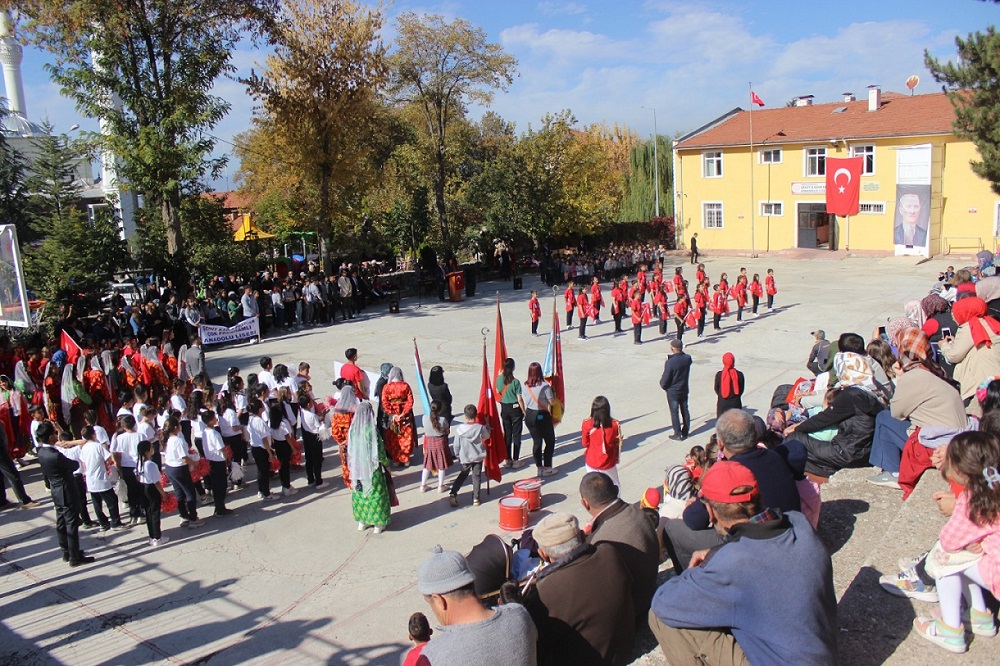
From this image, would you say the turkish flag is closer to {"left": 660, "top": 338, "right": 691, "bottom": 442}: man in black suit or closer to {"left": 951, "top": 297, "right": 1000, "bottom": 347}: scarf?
{"left": 660, "top": 338, "right": 691, "bottom": 442}: man in black suit

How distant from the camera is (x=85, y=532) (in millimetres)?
9094

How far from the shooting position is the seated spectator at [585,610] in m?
3.99

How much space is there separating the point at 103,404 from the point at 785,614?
1143cm

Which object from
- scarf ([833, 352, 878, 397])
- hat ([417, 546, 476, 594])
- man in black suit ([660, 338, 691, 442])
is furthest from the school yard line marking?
man in black suit ([660, 338, 691, 442])

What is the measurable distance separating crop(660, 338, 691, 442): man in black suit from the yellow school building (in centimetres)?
2649

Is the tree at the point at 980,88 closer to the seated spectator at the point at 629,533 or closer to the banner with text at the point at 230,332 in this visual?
the banner with text at the point at 230,332

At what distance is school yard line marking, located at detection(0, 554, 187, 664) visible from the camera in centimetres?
658

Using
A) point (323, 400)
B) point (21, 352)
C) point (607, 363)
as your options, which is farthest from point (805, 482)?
point (21, 352)

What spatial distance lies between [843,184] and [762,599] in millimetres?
34990

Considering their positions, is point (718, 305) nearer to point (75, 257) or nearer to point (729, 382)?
point (729, 382)

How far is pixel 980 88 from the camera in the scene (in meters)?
22.5

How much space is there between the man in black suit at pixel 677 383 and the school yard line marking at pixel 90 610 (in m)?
6.99

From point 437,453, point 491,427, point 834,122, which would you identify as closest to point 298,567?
point 437,453

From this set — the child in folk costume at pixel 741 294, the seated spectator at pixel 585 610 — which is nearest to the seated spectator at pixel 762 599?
the seated spectator at pixel 585 610
